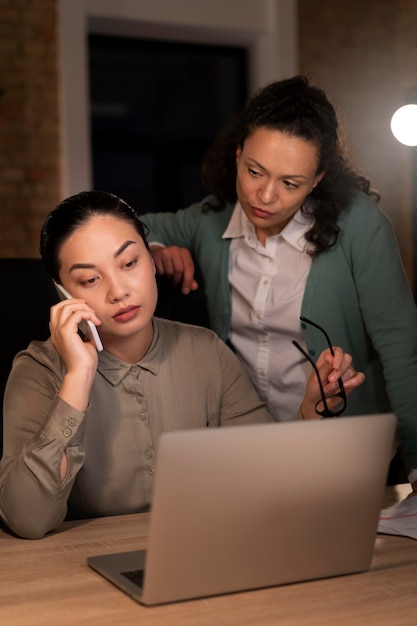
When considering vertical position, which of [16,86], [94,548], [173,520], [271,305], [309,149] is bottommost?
[94,548]

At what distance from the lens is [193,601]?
120 cm

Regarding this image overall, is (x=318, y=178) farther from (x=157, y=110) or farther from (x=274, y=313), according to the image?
(x=157, y=110)

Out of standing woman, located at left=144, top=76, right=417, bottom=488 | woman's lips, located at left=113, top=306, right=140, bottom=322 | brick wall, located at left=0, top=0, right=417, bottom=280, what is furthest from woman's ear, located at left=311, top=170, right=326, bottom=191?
brick wall, located at left=0, top=0, right=417, bottom=280

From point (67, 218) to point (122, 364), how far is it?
294 millimetres

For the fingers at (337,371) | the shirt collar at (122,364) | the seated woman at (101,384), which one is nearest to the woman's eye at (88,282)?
the seated woman at (101,384)

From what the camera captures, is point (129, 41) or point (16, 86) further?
point (129, 41)

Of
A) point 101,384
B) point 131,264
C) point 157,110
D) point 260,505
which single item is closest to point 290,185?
point 131,264

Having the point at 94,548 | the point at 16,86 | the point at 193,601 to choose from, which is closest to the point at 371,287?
the point at 94,548

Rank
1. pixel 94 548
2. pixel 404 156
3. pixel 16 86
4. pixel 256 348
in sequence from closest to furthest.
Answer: pixel 94 548 < pixel 256 348 < pixel 16 86 < pixel 404 156

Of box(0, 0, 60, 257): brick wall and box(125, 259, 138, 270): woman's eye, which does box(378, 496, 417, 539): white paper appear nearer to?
box(125, 259, 138, 270): woman's eye

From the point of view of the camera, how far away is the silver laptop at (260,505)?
1.13 metres

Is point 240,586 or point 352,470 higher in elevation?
point 352,470

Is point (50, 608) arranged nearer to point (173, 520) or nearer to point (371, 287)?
point (173, 520)

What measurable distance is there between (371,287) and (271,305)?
243 millimetres
